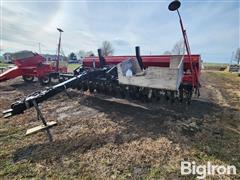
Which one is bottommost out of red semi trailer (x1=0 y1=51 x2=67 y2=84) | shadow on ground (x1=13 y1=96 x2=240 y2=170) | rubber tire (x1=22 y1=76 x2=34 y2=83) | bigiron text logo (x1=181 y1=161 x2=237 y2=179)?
bigiron text logo (x1=181 y1=161 x2=237 y2=179)

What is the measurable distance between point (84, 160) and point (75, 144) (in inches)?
22.6

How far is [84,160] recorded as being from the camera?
10.0 feet

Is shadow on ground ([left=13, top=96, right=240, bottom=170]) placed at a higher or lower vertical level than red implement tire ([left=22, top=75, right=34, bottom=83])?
lower

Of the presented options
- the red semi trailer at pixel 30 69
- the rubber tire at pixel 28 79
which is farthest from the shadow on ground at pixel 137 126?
the rubber tire at pixel 28 79

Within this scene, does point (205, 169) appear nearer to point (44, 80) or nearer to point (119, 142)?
point (119, 142)

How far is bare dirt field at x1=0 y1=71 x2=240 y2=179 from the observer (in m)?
2.83

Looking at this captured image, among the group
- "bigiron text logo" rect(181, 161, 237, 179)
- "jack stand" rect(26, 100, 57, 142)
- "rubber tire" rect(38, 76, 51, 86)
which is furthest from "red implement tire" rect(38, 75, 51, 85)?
"bigiron text logo" rect(181, 161, 237, 179)

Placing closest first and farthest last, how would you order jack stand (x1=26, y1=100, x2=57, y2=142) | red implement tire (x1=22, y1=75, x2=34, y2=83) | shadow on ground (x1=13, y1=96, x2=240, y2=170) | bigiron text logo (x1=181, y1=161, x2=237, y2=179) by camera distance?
1. bigiron text logo (x1=181, y1=161, x2=237, y2=179)
2. shadow on ground (x1=13, y1=96, x2=240, y2=170)
3. jack stand (x1=26, y1=100, x2=57, y2=142)
4. red implement tire (x1=22, y1=75, x2=34, y2=83)

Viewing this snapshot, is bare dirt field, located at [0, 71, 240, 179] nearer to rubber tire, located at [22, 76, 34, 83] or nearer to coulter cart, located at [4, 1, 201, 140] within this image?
coulter cart, located at [4, 1, 201, 140]

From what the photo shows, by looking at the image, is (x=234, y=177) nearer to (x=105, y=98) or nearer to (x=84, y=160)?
(x=84, y=160)

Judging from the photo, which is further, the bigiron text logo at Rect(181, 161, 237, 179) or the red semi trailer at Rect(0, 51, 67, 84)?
the red semi trailer at Rect(0, 51, 67, 84)

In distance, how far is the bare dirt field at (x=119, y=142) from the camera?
2.83 meters

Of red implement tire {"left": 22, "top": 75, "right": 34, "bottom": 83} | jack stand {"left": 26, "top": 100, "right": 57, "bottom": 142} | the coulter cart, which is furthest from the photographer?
red implement tire {"left": 22, "top": 75, "right": 34, "bottom": 83}

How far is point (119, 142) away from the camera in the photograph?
363cm
